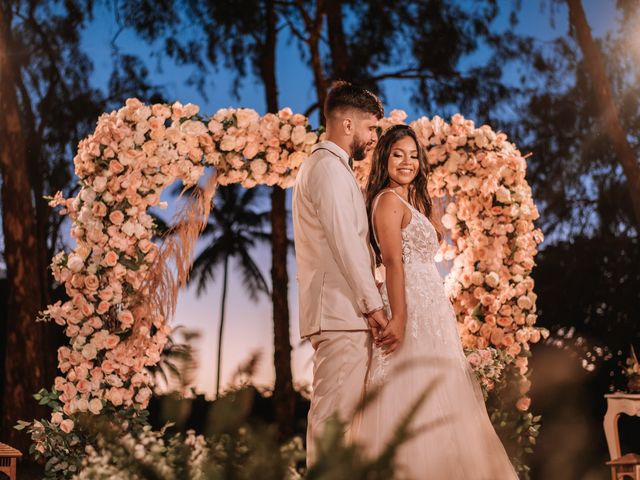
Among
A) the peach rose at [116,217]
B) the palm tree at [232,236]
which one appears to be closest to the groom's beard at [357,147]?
the peach rose at [116,217]

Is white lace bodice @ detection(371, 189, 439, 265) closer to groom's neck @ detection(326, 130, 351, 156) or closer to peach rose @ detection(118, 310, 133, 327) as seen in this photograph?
groom's neck @ detection(326, 130, 351, 156)

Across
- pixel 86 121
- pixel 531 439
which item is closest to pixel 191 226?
pixel 531 439

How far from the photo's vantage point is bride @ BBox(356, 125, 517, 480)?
3.52 meters

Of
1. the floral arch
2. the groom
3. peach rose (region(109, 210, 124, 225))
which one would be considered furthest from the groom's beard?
peach rose (region(109, 210, 124, 225))

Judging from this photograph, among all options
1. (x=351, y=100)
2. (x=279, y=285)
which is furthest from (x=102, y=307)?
(x=279, y=285)

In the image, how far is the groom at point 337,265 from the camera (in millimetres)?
3533

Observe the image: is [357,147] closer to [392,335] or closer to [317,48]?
[392,335]

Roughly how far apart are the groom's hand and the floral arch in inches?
71.6

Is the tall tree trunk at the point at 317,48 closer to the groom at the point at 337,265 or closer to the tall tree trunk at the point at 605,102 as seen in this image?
the tall tree trunk at the point at 605,102

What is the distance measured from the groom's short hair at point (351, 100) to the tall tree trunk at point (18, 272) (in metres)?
8.20

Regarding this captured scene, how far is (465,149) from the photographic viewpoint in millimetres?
6195

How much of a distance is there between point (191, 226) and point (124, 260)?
570 millimetres

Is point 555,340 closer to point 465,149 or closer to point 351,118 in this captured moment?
point 465,149

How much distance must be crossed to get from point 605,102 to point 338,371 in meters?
8.59
